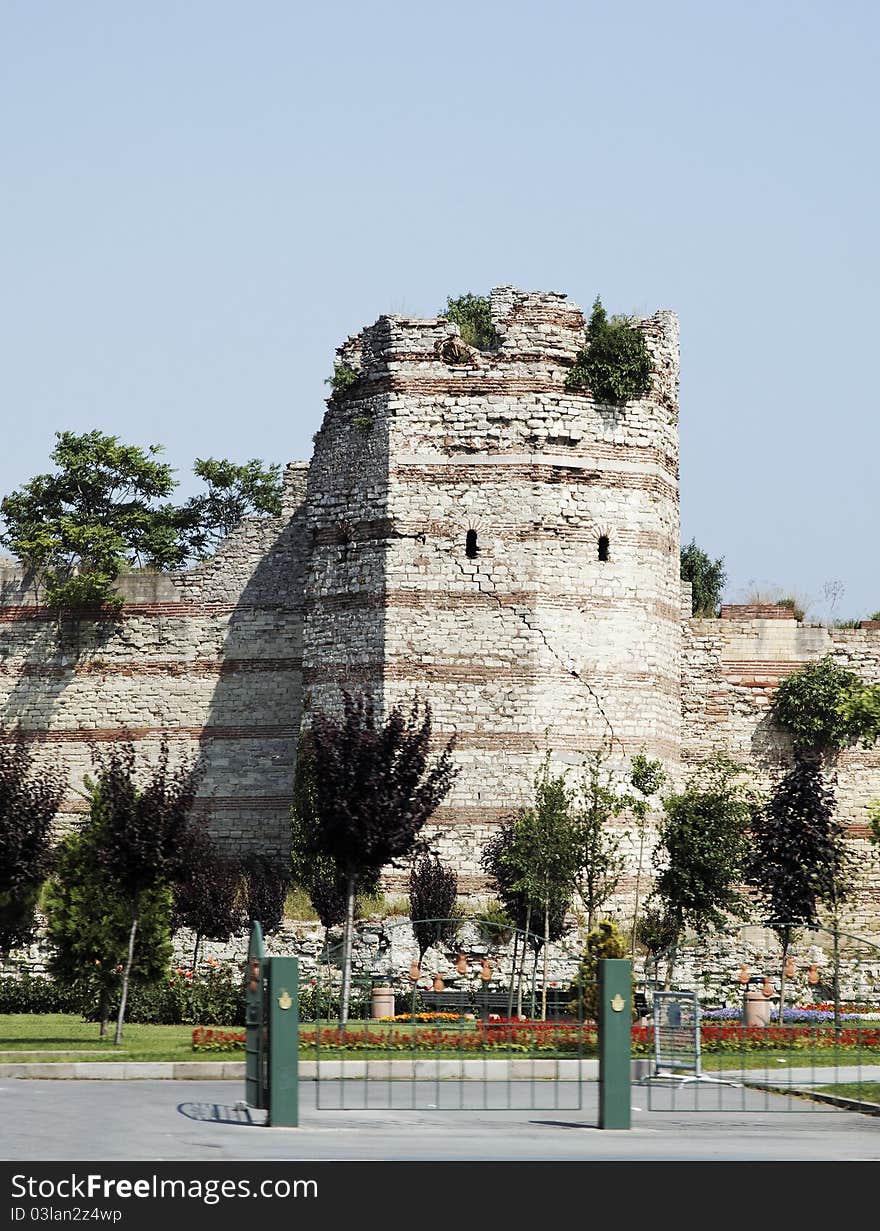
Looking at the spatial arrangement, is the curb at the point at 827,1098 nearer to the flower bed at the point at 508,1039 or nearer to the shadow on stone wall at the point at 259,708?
the flower bed at the point at 508,1039

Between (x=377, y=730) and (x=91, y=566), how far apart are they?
11.0m

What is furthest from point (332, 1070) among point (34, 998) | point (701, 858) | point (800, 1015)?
point (701, 858)

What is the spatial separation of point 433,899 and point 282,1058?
13.5 metres

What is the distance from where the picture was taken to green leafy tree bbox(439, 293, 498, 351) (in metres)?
31.4

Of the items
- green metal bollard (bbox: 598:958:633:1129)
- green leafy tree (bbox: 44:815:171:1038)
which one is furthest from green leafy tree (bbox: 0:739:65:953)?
green metal bollard (bbox: 598:958:633:1129)

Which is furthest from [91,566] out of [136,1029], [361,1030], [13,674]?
[361,1030]

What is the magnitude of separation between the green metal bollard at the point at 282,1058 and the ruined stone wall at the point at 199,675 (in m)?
19.1

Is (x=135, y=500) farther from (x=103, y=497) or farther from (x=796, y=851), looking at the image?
(x=796, y=851)

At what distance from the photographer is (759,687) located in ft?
114

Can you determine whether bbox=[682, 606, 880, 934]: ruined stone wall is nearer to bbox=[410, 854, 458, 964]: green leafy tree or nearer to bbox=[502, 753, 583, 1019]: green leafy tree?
bbox=[502, 753, 583, 1019]: green leafy tree

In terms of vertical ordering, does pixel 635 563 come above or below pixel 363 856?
above

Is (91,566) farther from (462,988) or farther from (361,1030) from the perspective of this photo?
(361,1030)

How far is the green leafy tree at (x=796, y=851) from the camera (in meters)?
29.8

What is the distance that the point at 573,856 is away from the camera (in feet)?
93.4
